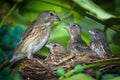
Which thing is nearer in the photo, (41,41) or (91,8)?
(91,8)

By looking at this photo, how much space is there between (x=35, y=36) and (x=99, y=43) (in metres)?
0.48

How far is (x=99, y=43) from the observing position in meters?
3.22

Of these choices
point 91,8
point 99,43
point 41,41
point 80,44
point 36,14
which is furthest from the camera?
point 36,14

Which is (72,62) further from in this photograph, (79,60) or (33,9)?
(33,9)

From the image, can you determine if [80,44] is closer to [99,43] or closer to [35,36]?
[99,43]

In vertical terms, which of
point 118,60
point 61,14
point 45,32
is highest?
point 61,14

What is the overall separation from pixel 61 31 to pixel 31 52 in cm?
56

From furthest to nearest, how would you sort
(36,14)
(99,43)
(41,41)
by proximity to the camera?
(36,14) < (99,43) < (41,41)

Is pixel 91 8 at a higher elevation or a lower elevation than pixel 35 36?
lower

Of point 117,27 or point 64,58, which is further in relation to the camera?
point 64,58

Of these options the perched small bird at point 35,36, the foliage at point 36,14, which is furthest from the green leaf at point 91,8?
the perched small bird at point 35,36

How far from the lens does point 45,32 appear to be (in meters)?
3.02

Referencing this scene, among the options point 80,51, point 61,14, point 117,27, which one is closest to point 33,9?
point 61,14

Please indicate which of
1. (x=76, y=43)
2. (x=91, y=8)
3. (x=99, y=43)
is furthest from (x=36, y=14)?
(x=91, y=8)
